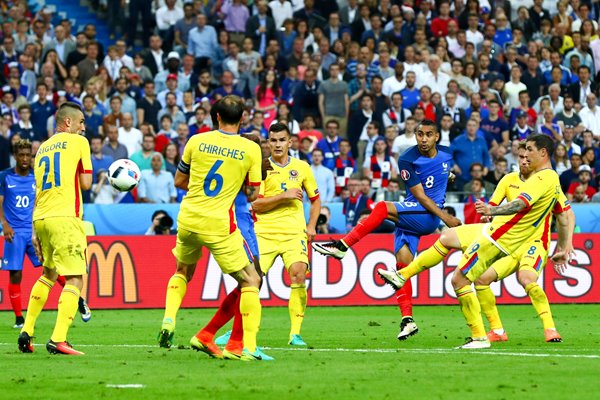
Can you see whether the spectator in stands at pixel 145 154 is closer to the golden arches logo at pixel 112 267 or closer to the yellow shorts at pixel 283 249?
the golden arches logo at pixel 112 267

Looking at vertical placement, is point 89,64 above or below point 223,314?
above

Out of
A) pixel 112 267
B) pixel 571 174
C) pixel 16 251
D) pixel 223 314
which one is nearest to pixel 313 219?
pixel 223 314

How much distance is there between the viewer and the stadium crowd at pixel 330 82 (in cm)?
2564

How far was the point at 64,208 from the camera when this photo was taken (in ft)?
41.6

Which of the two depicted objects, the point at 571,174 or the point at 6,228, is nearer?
the point at 6,228

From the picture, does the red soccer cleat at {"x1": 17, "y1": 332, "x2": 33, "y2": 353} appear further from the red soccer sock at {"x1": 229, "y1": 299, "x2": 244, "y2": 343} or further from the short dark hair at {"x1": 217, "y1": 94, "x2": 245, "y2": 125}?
the short dark hair at {"x1": 217, "y1": 94, "x2": 245, "y2": 125}

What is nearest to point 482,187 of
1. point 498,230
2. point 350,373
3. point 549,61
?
point 549,61

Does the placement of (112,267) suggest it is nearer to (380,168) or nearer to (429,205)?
(380,168)

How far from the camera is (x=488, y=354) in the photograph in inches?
502

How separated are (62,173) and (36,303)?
1456 millimetres

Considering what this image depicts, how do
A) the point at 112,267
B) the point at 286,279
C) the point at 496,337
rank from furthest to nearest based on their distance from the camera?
the point at 286,279, the point at 112,267, the point at 496,337

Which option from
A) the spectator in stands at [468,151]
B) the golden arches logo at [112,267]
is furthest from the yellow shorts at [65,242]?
the spectator in stands at [468,151]

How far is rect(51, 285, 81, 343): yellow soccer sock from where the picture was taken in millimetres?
12391

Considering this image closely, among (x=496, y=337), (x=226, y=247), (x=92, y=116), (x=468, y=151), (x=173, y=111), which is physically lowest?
(x=496, y=337)
